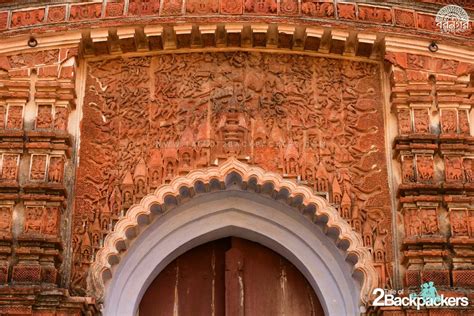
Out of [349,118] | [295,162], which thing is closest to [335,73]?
[349,118]

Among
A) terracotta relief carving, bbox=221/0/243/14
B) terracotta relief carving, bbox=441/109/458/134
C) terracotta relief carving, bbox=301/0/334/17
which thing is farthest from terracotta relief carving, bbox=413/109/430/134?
terracotta relief carving, bbox=221/0/243/14

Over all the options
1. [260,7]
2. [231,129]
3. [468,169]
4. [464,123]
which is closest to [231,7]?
[260,7]

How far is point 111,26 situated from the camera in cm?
837

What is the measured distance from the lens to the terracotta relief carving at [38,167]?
779 cm

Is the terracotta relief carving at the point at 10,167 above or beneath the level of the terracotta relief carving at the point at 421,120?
beneath

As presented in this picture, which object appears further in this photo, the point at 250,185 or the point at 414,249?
the point at 250,185

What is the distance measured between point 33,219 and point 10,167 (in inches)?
21.1

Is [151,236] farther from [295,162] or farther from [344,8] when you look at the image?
[344,8]

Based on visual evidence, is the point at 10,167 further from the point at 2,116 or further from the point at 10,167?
the point at 2,116

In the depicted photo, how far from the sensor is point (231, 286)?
8.19m

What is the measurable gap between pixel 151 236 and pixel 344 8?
2751mm

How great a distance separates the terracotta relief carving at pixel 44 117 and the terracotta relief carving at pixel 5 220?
81 centimetres

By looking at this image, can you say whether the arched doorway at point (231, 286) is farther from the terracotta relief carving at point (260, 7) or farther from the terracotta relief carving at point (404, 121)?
the terracotta relief carving at point (260, 7)
